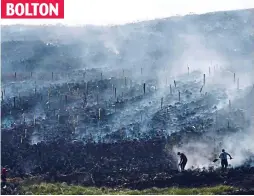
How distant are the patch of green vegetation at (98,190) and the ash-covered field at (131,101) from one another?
76 cm

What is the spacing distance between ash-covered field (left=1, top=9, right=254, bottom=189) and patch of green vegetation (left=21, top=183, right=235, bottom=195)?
0.76m

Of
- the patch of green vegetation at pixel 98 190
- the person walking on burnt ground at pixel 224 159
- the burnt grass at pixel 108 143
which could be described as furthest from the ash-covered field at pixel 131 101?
the patch of green vegetation at pixel 98 190

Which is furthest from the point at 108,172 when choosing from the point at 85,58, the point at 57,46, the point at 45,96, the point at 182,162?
the point at 57,46

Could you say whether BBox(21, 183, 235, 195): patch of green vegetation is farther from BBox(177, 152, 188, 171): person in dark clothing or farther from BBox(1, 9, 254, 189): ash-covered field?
BBox(177, 152, 188, 171): person in dark clothing

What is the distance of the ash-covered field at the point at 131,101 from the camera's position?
1927cm

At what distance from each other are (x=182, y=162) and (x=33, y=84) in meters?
13.1

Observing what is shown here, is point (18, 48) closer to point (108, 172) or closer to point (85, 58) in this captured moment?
point (85, 58)

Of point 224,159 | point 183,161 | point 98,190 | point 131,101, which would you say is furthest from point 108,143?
point 224,159

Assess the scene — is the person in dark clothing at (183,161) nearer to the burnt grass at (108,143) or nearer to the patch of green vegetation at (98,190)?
the burnt grass at (108,143)

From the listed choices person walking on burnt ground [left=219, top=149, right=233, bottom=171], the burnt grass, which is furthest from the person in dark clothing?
person walking on burnt ground [left=219, top=149, right=233, bottom=171]

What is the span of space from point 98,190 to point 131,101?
30.7ft

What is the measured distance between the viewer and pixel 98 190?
16.2 m

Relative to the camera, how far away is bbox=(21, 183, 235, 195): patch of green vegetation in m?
15.2

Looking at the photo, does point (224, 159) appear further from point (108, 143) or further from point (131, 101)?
point (131, 101)
